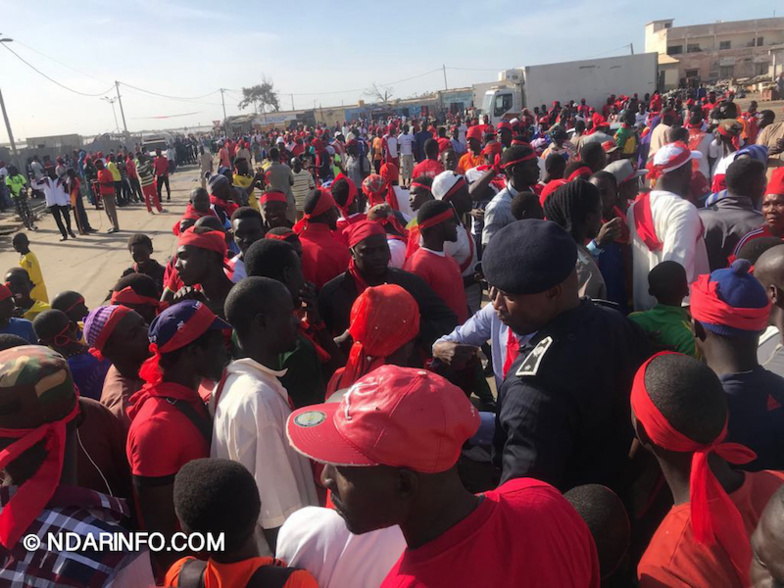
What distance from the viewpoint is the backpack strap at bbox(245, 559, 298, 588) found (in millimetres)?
1498

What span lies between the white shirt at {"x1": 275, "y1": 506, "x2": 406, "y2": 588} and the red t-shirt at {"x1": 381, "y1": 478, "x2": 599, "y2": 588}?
363 mm

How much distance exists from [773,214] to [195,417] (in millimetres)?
3872

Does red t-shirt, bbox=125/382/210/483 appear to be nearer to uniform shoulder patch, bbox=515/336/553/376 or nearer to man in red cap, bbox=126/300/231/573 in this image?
man in red cap, bbox=126/300/231/573

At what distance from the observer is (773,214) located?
144 inches

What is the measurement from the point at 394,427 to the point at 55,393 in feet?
4.07

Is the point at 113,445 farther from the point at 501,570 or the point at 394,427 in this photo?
the point at 501,570

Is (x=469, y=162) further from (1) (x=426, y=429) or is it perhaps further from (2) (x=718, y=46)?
(2) (x=718, y=46)

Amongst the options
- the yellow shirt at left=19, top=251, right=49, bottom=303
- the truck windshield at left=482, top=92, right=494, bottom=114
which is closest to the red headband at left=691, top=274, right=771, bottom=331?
the yellow shirt at left=19, top=251, right=49, bottom=303

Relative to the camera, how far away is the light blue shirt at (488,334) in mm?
2936

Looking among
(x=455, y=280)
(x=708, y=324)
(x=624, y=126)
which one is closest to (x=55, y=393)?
(x=708, y=324)

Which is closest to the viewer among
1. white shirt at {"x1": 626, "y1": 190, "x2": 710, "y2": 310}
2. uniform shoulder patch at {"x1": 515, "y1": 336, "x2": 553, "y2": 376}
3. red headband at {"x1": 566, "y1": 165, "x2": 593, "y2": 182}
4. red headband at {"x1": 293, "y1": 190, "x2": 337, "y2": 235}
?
uniform shoulder patch at {"x1": 515, "y1": 336, "x2": 553, "y2": 376}

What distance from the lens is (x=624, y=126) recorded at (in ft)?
37.9

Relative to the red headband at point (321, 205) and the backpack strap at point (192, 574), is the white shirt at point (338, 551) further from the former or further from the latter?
the red headband at point (321, 205)

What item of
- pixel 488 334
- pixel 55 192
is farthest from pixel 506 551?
pixel 55 192
